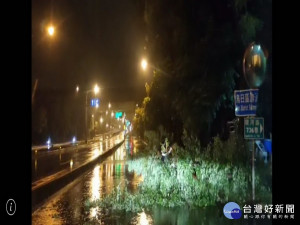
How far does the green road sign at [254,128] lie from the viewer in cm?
848

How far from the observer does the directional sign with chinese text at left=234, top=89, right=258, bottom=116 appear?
8.62 metres

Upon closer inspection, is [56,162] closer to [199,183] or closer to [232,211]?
[199,183]

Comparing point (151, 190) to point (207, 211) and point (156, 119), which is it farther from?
point (156, 119)

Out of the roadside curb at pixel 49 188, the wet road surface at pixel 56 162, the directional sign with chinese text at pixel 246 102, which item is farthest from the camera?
the wet road surface at pixel 56 162

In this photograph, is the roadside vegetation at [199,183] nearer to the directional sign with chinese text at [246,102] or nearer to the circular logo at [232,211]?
the circular logo at [232,211]

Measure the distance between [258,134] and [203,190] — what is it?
3127 millimetres

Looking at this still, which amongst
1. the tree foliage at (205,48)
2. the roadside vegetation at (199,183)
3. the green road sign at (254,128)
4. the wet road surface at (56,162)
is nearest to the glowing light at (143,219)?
the roadside vegetation at (199,183)

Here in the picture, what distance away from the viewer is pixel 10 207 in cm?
865

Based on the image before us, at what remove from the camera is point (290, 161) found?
29.2 ft

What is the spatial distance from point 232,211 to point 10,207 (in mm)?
4684

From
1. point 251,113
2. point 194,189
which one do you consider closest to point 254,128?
point 251,113

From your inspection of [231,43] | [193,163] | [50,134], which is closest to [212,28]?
[231,43]

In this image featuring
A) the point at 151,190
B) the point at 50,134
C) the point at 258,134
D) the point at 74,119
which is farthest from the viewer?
the point at 74,119

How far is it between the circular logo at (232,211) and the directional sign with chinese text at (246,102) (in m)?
2.10
